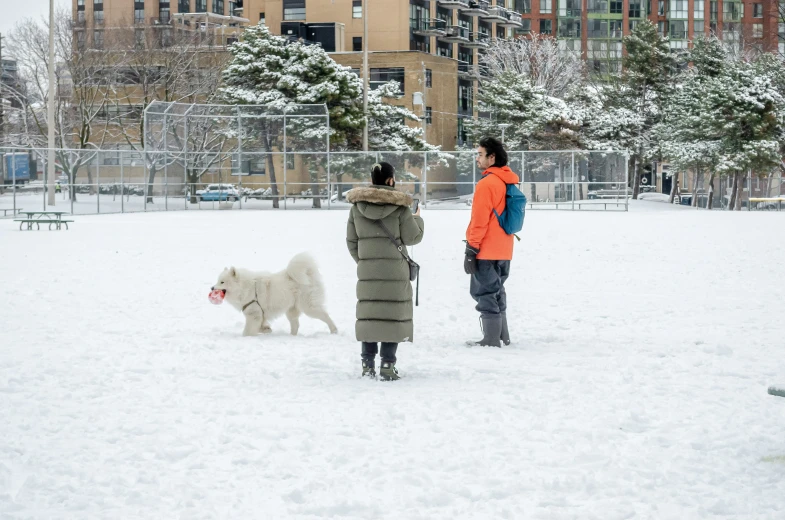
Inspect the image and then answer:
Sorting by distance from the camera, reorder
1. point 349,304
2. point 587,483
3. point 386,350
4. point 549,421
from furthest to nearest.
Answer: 1. point 349,304
2. point 386,350
3. point 549,421
4. point 587,483

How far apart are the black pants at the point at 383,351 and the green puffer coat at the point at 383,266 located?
0.10m

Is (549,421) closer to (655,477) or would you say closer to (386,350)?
(655,477)

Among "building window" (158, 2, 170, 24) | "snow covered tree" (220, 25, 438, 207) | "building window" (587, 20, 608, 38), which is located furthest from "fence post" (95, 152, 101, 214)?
"building window" (587, 20, 608, 38)

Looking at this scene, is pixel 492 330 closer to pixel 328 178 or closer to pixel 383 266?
pixel 383 266

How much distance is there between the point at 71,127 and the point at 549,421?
4963cm

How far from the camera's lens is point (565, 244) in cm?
1891

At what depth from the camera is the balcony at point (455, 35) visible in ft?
229

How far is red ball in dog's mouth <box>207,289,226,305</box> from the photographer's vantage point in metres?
8.31

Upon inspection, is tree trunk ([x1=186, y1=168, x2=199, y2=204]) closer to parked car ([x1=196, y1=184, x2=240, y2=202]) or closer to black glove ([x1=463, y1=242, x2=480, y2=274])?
parked car ([x1=196, y1=184, x2=240, y2=202])

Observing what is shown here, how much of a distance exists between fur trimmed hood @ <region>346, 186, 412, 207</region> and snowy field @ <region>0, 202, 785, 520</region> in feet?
3.79

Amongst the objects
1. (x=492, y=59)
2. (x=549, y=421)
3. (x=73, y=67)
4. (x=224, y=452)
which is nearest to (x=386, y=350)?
(x=549, y=421)

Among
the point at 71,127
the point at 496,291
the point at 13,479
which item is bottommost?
the point at 13,479

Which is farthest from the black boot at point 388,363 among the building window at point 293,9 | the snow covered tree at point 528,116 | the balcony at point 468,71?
the balcony at point 468,71

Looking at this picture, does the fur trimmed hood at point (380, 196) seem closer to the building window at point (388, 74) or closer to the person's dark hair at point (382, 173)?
the person's dark hair at point (382, 173)
